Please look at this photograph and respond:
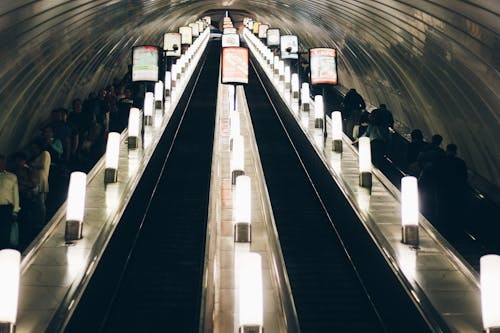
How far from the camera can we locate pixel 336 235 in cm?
916

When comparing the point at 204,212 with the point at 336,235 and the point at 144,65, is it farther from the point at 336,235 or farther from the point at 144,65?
the point at 144,65

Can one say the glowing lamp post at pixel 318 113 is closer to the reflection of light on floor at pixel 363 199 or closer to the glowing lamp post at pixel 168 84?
the reflection of light on floor at pixel 363 199

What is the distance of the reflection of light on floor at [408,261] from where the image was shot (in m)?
6.28

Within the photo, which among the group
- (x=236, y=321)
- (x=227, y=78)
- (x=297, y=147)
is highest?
(x=227, y=78)

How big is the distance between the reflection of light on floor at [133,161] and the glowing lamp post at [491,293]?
657cm

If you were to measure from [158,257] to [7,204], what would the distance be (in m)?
1.98

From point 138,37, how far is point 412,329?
72.6ft

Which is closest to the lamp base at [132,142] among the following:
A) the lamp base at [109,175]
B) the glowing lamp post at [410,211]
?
the lamp base at [109,175]

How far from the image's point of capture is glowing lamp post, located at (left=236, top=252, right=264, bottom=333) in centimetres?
480

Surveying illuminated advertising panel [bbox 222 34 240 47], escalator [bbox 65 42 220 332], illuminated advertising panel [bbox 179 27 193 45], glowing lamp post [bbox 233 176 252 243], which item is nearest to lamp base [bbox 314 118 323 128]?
→ escalator [bbox 65 42 220 332]

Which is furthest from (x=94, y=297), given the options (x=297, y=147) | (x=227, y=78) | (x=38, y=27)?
Result: (x=227, y=78)

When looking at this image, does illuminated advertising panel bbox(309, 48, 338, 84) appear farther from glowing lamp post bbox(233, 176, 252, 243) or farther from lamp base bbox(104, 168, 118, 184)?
glowing lamp post bbox(233, 176, 252, 243)

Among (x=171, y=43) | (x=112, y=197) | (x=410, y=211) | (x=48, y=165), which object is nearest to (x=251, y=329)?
(x=410, y=211)

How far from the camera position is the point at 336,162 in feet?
38.5
